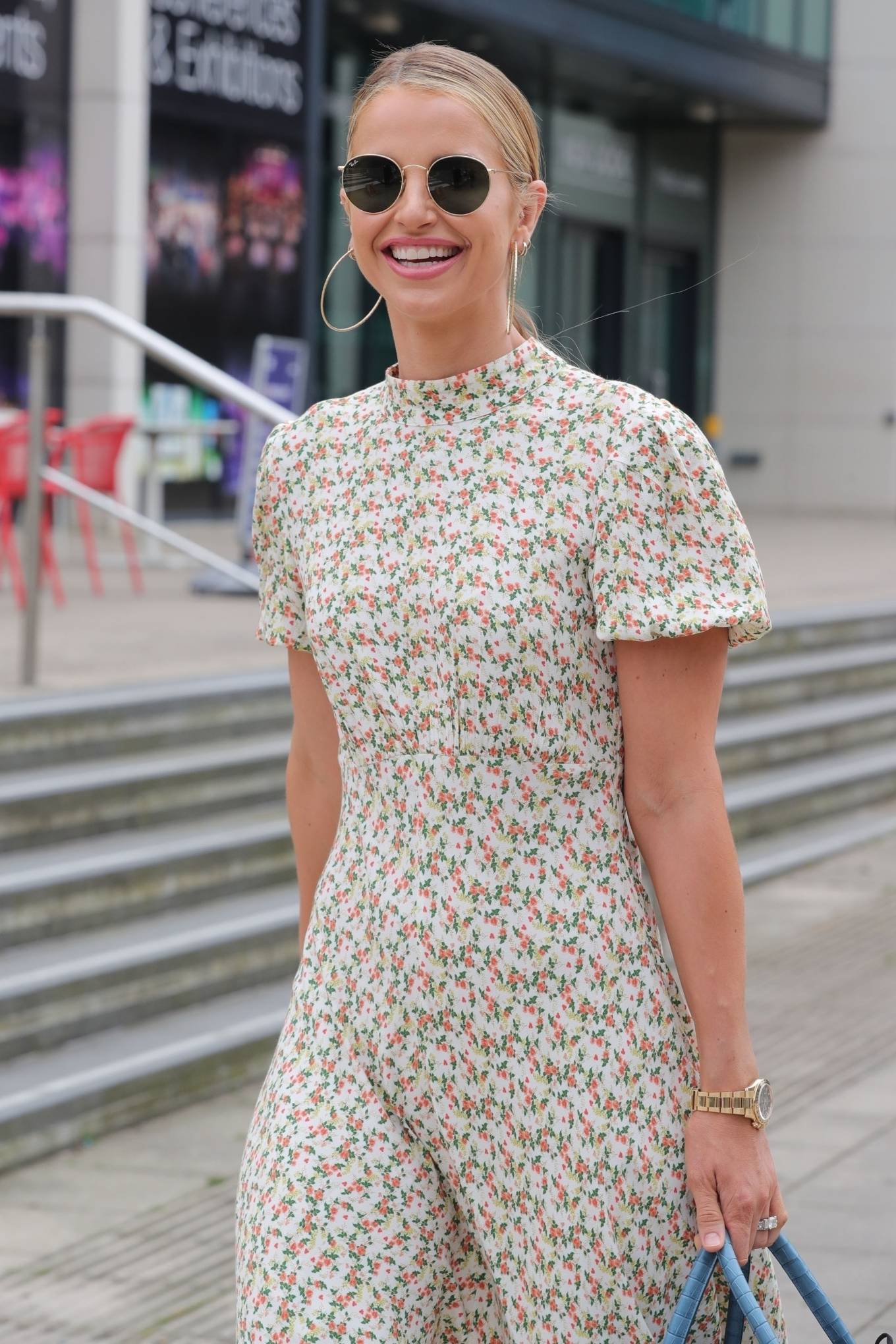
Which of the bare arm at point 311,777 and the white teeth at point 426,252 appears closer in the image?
the white teeth at point 426,252

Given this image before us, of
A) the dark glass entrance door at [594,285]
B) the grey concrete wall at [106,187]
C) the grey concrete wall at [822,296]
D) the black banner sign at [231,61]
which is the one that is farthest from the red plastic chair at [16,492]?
the grey concrete wall at [822,296]

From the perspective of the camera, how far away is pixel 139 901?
562cm

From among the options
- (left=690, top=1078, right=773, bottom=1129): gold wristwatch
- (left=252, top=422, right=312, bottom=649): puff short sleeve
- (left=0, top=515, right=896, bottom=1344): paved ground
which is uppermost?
(left=252, top=422, right=312, bottom=649): puff short sleeve

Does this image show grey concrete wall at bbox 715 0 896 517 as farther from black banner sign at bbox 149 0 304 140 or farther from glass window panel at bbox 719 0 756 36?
black banner sign at bbox 149 0 304 140

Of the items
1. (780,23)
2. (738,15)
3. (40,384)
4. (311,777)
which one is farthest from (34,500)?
(780,23)

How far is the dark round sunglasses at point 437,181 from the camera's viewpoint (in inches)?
76.9

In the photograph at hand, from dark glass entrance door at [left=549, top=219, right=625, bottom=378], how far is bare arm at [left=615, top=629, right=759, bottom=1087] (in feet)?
64.6

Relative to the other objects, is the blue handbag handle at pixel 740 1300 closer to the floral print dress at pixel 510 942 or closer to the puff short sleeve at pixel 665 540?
the floral print dress at pixel 510 942

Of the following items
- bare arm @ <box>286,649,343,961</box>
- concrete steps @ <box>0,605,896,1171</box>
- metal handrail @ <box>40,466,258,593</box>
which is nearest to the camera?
bare arm @ <box>286,649,343,961</box>

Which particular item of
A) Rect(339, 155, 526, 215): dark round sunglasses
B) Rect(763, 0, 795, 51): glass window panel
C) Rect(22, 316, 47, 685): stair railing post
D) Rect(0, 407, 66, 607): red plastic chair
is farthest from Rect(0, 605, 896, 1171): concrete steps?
Rect(763, 0, 795, 51): glass window panel

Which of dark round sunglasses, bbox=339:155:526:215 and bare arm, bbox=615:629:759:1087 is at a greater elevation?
dark round sunglasses, bbox=339:155:526:215

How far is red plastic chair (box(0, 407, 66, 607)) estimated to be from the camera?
911cm

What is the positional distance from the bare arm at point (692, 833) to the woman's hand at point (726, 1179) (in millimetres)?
39

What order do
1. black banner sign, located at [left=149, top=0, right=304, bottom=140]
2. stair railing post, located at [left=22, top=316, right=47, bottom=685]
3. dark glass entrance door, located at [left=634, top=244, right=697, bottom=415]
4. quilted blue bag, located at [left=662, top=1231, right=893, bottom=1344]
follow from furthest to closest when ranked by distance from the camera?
dark glass entrance door, located at [left=634, top=244, right=697, bottom=415]
black banner sign, located at [left=149, top=0, right=304, bottom=140]
stair railing post, located at [left=22, top=316, right=47, bottom=685]
quilted blue bag, located at [left=662, top=1231, right=893, bottom=1344]
